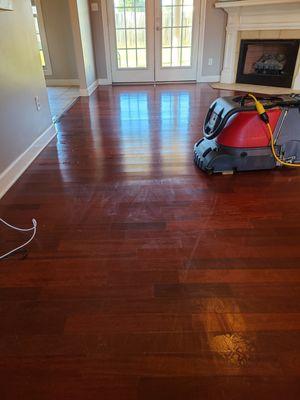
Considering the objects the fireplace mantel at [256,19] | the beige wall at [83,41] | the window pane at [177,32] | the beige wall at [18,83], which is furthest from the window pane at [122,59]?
the beige wall at [18,83]

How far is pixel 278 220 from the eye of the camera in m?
1.67

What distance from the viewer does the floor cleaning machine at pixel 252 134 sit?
1.99 m

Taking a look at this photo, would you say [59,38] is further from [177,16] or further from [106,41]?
[177,16]

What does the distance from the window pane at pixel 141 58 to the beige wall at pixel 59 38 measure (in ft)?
4.07

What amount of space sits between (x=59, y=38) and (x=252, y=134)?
4804mm

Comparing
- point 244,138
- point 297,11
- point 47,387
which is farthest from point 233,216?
point 297,11

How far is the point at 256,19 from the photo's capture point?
4.59 m

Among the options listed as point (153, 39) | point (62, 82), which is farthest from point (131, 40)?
point (62, 82)

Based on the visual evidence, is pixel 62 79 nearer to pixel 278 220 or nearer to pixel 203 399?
pixel 278 220

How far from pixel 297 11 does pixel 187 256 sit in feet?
15.0

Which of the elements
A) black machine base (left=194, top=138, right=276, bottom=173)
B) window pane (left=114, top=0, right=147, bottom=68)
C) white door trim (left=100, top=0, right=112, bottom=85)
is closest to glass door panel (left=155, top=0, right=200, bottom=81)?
window pane (left=114, top=0, right=147, bottom=68)

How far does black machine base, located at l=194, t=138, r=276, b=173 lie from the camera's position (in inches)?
83.4

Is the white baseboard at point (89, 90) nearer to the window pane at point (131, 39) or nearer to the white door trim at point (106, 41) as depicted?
the white door trim at point (106, 41)

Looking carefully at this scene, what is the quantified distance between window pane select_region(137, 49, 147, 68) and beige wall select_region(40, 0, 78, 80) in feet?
4.07
